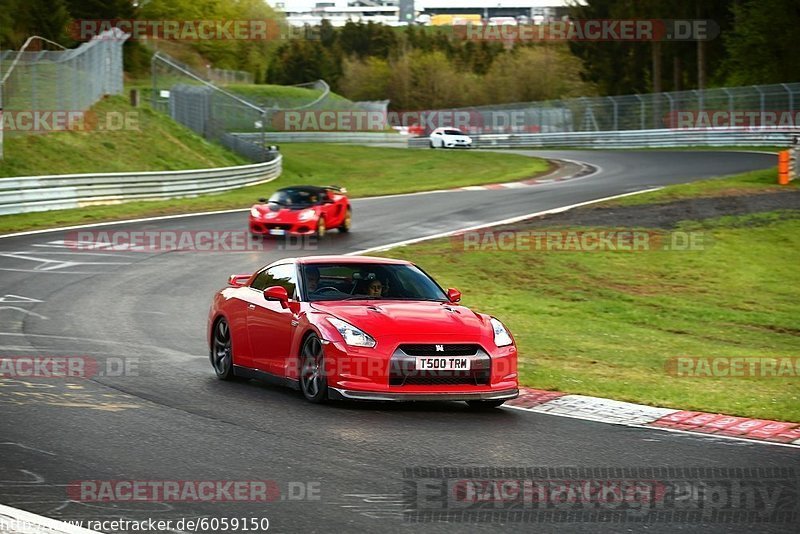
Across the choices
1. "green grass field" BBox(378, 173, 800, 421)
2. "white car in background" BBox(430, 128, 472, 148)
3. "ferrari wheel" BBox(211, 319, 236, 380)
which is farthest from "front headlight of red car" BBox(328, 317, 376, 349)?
"white car in background" BBox(430, 128, 472, 148)

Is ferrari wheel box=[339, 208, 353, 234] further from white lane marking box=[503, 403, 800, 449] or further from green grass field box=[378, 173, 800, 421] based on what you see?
white lane marking box=[503, 403, 800, 449]

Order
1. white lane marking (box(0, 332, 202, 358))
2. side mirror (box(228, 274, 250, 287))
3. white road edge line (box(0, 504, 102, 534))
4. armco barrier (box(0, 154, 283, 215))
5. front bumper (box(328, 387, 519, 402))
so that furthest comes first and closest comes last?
armco barrier (box(0, 154, 283, 215)) < white lane marking (box(0, 332, 202, 358)) < side mirror (box(228, 274, 250, 287)) < front bumper (box(328, 387, 519, 402)) < white road edge line (box(0, 504, 102, 534))

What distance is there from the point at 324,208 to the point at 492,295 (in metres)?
7.99

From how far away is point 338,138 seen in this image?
259 feet

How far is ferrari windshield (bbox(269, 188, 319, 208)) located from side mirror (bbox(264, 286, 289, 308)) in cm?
1586

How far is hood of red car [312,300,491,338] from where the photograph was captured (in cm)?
995

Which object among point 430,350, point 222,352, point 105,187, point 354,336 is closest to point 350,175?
point 105,187

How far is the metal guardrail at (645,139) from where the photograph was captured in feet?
175

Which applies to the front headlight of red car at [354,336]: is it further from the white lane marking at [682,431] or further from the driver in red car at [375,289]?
the white lane marking at [682,431]

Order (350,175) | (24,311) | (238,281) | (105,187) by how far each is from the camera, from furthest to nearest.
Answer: (350,175), (105,187), (24,311), (238,281)

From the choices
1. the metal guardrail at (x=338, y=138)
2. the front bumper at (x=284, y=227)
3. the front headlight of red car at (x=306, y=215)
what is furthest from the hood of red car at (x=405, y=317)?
the metal guardrail at (x=338, y=138)

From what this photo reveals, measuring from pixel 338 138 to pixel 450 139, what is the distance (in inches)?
477

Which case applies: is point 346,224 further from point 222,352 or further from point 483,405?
point 483,405

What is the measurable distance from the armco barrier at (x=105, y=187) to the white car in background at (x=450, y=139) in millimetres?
28697
